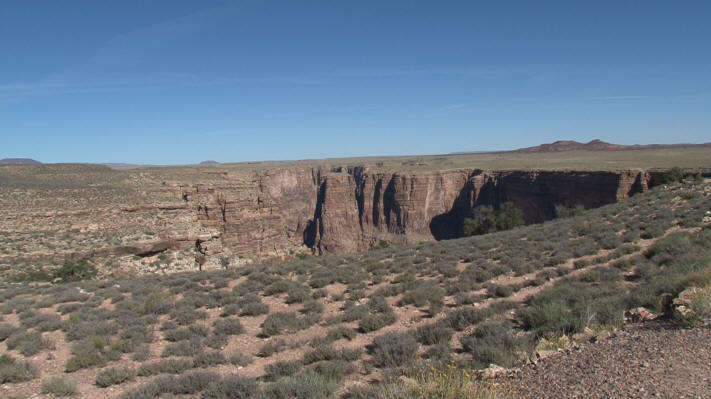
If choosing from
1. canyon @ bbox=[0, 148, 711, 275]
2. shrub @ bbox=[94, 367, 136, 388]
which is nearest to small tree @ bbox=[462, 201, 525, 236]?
canyon @ bbox=[0, 148, 711, 275]

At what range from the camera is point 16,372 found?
20.9ft

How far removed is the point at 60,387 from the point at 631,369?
7822 mm

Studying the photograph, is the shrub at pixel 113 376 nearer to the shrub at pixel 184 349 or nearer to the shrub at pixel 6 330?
the shrub at pixel 184 349

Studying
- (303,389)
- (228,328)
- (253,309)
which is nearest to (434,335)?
(303,389)

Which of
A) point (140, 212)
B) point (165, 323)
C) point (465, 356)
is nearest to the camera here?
point (465, 356)

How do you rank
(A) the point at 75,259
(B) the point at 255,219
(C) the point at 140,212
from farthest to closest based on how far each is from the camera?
(B) the point at 255,219 → (C) the point at 140,212 → (A) the point at 75,259

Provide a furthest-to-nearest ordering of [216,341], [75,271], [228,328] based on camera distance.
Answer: [75,271] → [228,328] → [216,341]

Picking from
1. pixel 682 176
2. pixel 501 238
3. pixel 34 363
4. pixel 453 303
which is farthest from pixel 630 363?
pixel 682 176

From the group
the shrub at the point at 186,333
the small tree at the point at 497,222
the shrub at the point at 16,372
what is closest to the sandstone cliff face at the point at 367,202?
the small tree at the point at 497,222

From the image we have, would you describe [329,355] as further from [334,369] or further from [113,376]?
[113,376]

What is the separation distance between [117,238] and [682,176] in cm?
4118

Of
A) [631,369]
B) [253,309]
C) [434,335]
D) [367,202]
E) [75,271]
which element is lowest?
[367,202]

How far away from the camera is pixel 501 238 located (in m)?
17.2

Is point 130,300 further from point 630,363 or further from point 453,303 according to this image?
point 630,363
